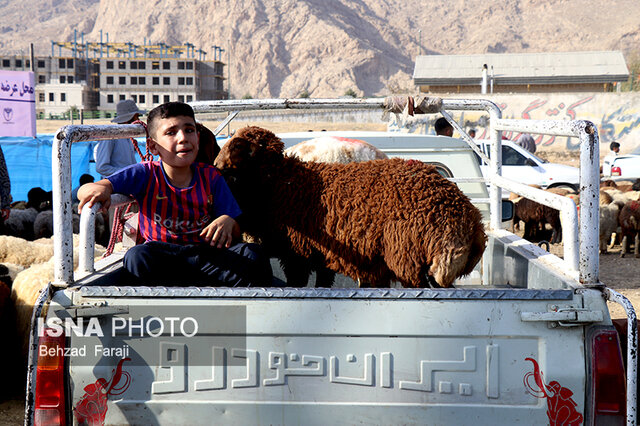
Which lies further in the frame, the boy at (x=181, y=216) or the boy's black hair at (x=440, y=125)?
the boy's black hair at (x=440, y=125)

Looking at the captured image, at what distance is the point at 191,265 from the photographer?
275cm

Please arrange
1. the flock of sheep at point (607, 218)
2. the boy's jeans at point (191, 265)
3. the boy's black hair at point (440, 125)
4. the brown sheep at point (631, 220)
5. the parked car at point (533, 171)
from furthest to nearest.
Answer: the parked car at point (533, 171) → the flock of sheep at point (607, 218) → the brown sheep at point (631, 220) → the boy's black hair at point (440, 125) → the boy's jeans at point (191, 265)

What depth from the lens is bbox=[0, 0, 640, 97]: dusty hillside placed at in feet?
383

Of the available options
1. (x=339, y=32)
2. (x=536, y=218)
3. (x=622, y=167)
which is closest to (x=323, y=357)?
(x=536, y=218)

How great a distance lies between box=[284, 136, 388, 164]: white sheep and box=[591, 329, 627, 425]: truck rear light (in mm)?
2128

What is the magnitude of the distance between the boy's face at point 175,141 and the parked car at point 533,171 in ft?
45.5

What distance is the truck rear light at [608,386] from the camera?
212 centimetres

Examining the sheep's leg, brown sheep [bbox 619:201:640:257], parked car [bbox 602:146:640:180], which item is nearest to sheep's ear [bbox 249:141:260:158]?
the sheep's leg

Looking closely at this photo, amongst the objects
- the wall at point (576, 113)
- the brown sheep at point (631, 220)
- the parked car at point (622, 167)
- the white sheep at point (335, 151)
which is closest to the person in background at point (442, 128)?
the white sheep at point (335, 151)

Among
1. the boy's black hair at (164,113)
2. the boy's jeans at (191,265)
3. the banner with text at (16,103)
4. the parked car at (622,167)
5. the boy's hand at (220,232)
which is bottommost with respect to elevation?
the boy's jeans at (191,265)

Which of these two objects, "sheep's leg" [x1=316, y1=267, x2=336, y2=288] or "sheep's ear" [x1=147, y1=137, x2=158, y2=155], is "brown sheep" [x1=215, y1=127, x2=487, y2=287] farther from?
"sheep's ear" [x1=147, y1=137, x2=158, y2=155]

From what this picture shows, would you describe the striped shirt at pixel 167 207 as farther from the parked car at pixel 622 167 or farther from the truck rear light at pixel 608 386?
the parked car at pixel 622 167

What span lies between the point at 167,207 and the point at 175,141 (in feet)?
0.95

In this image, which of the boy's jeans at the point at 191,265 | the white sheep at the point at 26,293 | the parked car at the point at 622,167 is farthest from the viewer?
the parked car at the point at 622,167
